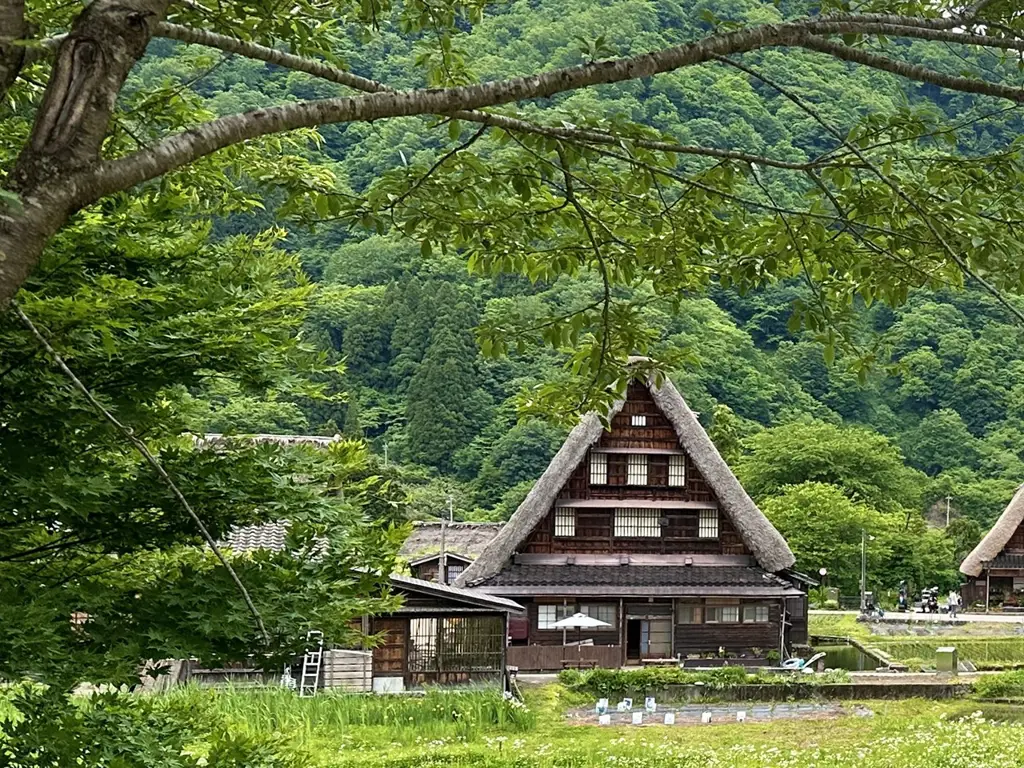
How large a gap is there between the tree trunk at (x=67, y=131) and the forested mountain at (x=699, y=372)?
27.0m

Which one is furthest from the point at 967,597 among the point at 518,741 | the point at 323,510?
the point at 323,510

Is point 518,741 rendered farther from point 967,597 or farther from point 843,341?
point 967,597

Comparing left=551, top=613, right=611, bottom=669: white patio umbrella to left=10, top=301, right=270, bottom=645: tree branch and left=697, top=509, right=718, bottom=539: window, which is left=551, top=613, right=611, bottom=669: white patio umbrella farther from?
left=10, top=301, right=270, bottom=645: tree branch

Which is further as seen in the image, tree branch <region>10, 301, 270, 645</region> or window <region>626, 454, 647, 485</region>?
window <region>626, 454, 647, 485</region>

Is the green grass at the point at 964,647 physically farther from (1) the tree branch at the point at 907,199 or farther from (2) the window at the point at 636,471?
(1) the tree branch at the point at 907,199

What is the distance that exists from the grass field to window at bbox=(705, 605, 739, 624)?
673 centimetres

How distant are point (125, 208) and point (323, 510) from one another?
1.45m

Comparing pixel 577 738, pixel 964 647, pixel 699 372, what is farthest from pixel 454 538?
pixel 577 738

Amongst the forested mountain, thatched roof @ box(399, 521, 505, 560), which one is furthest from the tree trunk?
thatched roof @ box(399, 521, 505, 560)

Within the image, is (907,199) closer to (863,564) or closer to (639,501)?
(639,501)

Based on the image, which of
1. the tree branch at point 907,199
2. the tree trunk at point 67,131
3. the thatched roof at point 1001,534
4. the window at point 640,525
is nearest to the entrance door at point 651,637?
the window at point 640,525

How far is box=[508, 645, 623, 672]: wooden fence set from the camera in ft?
65.4

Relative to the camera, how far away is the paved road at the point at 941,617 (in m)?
30.5

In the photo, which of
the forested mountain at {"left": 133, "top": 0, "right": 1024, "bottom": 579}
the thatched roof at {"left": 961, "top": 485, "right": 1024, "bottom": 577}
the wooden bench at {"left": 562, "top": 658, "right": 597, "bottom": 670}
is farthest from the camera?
the forested mountain at {"left": 133, "top": 0, "right": 1024, "bottom": 579}
